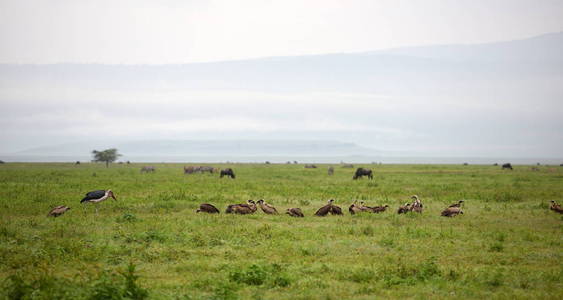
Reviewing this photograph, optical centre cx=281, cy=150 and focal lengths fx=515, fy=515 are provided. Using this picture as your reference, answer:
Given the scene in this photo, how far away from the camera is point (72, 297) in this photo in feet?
31.3

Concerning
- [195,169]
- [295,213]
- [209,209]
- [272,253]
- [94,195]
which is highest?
[195,169]

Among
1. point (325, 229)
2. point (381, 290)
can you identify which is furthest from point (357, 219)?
point (381, 290)

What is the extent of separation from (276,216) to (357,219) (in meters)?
3.40

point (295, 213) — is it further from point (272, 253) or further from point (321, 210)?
point (272, 253)

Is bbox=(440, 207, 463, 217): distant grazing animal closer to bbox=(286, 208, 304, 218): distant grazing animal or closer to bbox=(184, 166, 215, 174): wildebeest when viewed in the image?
bbox=(286, 208, 304, 218): distant grazing animal

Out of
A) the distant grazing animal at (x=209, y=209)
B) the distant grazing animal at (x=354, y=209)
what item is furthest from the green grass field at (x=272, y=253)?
the distant grazing animal at (x=354, y=209)

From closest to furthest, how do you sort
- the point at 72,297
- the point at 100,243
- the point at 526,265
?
the point at 72,297, the point at 526,265, the point at 100,243

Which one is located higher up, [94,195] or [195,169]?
[195,169]

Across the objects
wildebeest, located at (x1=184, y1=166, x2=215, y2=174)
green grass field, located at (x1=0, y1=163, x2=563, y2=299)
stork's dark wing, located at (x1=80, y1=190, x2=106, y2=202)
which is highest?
wildebeest, located at (x1=184, y1=166, x2=215, y2=174)

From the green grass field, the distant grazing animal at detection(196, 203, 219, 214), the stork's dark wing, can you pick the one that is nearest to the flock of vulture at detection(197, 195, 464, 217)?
the distant grazing animal at detection(196, 203, 219, 214)

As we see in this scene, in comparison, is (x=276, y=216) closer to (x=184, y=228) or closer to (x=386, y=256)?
(x=184, y=228)

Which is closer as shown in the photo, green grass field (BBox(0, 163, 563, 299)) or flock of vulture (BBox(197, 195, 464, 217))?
green grass field (BBox(0, 163, 563, 299))

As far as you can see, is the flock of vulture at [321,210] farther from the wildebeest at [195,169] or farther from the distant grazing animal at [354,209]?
the wildebeest at [195,169]

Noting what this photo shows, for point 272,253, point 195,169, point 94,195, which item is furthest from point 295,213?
point 195,169
